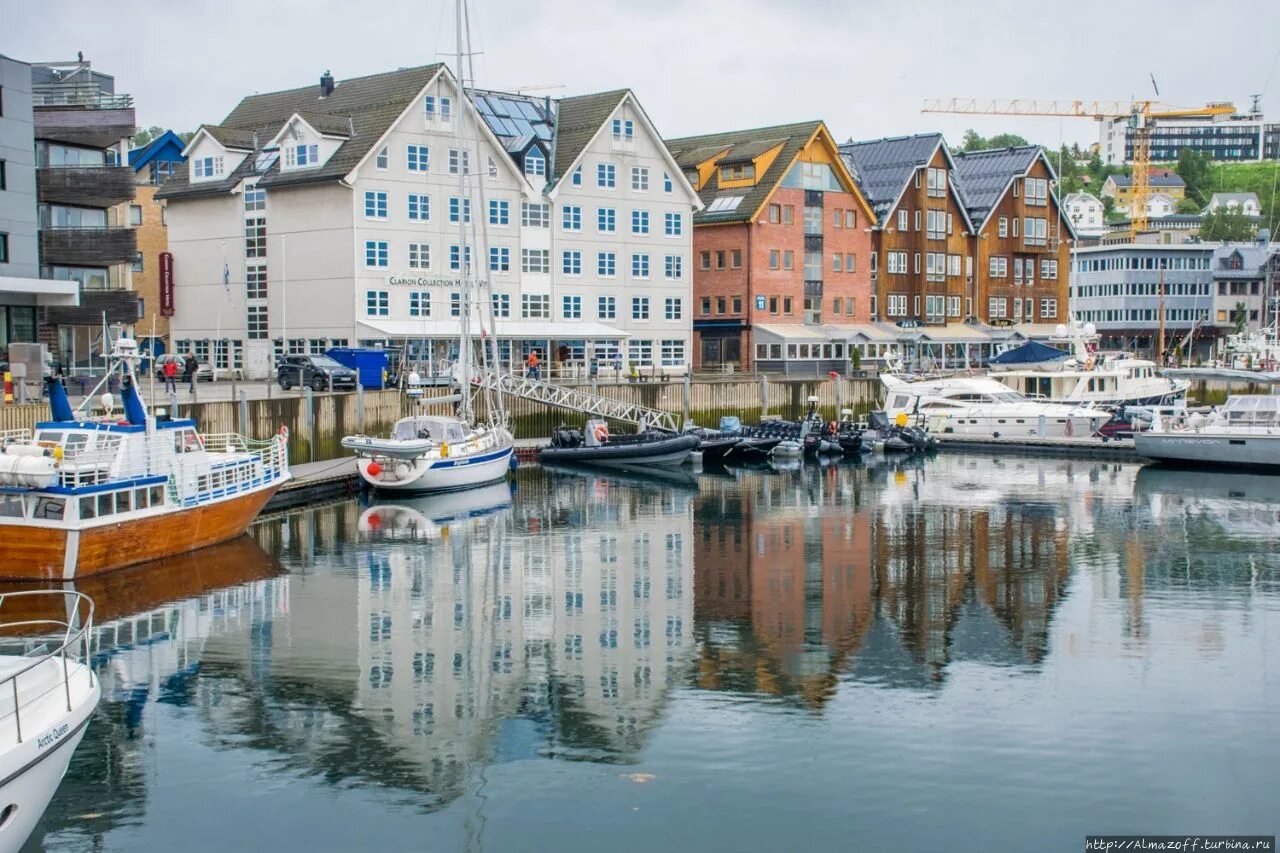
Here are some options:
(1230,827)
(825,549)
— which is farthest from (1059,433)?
(1230,827)

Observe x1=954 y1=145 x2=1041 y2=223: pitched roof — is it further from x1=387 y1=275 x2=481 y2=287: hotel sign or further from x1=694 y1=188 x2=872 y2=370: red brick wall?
x1=387 y1=275 x2=481 y2=287: hotel sign

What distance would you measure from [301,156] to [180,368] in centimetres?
1218

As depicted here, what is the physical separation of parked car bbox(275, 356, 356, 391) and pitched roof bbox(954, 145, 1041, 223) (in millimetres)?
53099

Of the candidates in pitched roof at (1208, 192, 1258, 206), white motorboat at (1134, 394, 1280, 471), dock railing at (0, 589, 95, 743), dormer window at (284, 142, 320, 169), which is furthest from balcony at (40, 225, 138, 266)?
pitched roof at (1208, 192, 1258, 206)

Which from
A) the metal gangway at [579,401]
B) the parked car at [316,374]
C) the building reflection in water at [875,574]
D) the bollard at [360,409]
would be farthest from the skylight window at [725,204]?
the bollard at [360,409]

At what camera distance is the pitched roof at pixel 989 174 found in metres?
99.4

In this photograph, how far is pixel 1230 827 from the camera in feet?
61.3

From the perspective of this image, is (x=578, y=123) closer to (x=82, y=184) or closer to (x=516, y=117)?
(x=516, y=117)

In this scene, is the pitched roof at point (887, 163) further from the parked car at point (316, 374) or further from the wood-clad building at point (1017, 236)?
the parked car at point (316, 374)

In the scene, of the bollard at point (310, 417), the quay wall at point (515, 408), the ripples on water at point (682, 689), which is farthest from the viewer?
the bollard at point (310, 417)

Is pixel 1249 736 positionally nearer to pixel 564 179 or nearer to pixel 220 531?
pixel 220 531

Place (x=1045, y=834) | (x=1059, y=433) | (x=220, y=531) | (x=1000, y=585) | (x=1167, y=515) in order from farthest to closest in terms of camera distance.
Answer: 1. (x=1059, y=433)
2. (x=1167, y=515)
3. (x=220, y=531)
4. (x=1000, y=585)
5. (x=1045, y=834)

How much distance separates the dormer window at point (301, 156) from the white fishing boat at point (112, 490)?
3235 cm

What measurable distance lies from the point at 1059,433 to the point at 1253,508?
69.0 ft
